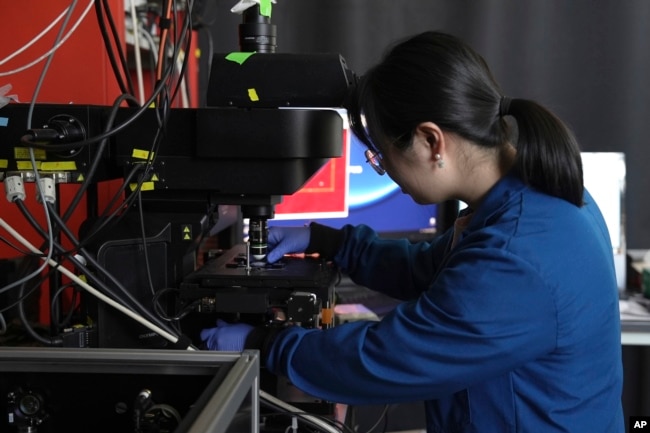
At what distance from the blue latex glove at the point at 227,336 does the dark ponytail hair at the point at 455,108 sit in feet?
1.17

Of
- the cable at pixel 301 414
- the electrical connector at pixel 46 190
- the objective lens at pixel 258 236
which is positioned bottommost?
the cable at pixel 301 414

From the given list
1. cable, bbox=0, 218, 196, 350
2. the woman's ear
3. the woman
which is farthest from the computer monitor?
cable, bbox=0, 218, 196, 350

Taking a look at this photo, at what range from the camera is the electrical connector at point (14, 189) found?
1.02 m

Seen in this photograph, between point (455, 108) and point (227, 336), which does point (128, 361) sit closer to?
point (227, 336)

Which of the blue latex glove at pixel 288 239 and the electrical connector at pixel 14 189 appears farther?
the blue latex glove at pixel 288 239

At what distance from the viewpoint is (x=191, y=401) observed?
902mm

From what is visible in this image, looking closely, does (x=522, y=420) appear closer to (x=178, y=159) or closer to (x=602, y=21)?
(x=178, y=159)

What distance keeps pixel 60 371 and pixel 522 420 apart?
652mm

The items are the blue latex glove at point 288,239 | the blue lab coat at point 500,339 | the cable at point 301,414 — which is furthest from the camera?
the blue latex glove at point 288,239

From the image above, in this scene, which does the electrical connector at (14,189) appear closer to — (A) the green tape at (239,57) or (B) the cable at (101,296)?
(B) the cable at (101,296)

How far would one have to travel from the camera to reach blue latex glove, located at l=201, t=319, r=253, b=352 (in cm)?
110

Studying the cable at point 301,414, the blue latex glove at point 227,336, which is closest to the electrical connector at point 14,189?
the blue latex glove at point 227,336

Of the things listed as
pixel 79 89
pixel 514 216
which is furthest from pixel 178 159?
pixel 79 89

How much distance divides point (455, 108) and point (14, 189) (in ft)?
2.09
